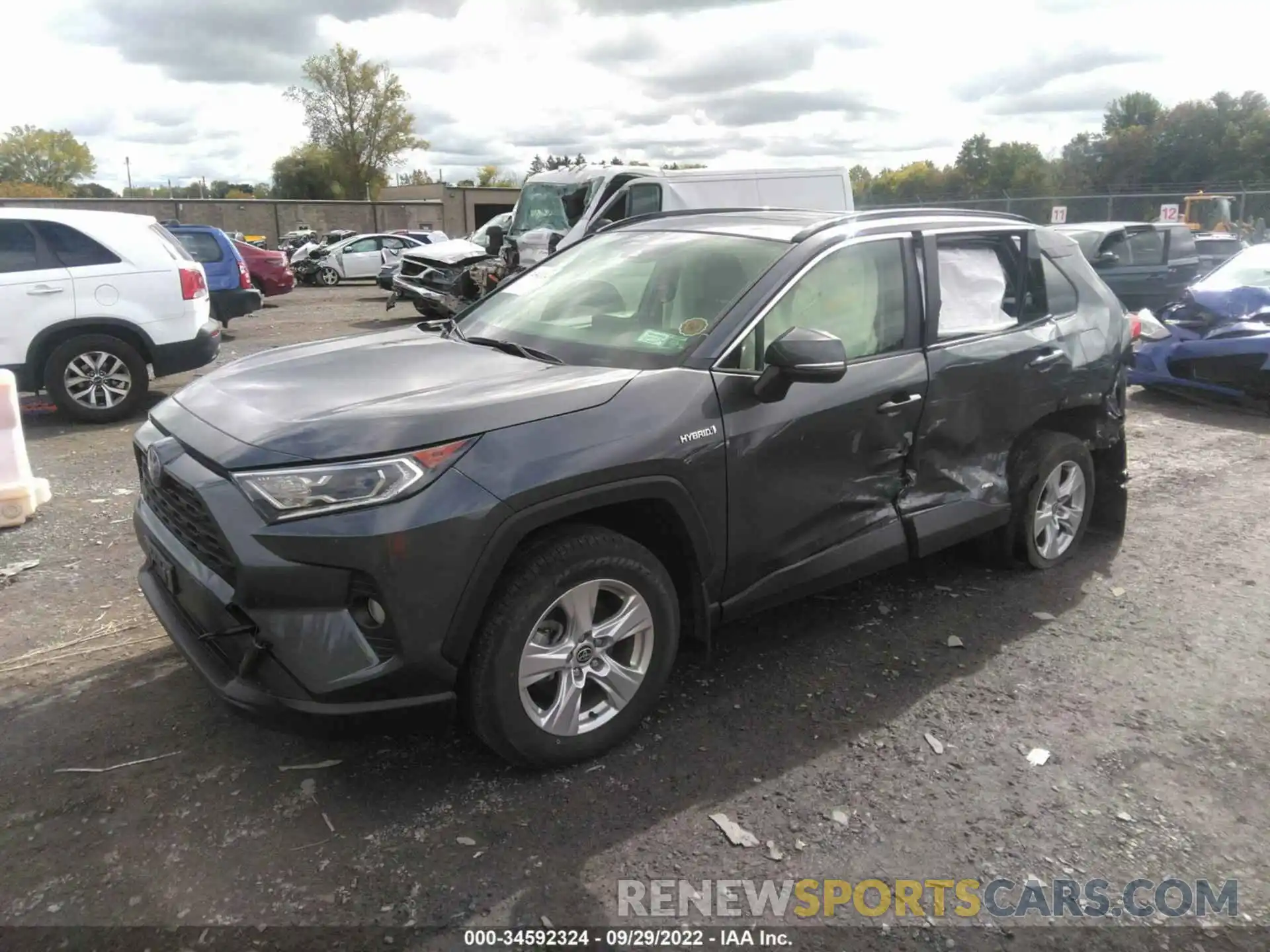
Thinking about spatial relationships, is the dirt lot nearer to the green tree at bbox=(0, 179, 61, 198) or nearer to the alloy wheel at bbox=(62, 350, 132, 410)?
the alloy wheel at bbox=(62, 350, 132, 410)

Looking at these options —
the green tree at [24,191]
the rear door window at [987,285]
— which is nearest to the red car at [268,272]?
the rear door window at [987,285]

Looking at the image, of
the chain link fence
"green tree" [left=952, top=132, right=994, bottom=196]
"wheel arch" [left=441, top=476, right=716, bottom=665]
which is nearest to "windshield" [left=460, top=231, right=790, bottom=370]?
"wheel arch" [left=441, top=476, right=716, bottom=665]

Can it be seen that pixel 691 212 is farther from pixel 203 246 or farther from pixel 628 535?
pixel 203 246

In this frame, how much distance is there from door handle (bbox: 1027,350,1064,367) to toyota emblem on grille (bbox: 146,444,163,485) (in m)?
3.66

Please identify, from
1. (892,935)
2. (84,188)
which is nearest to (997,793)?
(892,935)

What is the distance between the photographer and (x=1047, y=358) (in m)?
4.41

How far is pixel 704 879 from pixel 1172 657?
97.9 inches

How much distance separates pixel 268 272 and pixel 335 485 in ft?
60.0

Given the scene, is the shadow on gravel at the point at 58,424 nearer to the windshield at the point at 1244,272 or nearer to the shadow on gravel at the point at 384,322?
the shadow on gravel at the point at 384,322

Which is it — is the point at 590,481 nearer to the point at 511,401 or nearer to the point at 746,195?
the point at 511,401

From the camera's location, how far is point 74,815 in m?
2.77

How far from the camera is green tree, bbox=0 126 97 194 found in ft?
265

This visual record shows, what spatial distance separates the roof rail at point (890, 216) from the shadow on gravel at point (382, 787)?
5.68ft

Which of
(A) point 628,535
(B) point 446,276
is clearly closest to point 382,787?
(A) point 628,535
